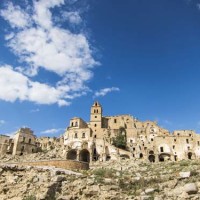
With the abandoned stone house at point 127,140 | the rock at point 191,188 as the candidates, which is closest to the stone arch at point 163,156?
the abandoned stone house at point 127,140

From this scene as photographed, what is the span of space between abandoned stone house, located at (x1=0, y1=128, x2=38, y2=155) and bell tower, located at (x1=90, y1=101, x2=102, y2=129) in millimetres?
18178

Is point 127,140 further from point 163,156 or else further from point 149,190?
point 149,190

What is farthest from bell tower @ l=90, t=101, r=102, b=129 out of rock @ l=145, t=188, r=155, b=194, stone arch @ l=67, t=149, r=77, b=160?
rock @ l=145, t=188, r=155, b=194

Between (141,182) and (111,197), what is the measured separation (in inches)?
158

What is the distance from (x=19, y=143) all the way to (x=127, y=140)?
97.5ft

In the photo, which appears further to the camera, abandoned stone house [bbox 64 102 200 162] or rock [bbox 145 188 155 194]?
abandoned stone house [bbox 64 102 200 162]

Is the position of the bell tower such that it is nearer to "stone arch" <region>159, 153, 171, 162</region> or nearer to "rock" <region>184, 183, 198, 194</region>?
"stone arch" <region>159, 153, 171, 162</region>

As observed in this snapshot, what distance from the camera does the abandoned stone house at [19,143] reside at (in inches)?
2854

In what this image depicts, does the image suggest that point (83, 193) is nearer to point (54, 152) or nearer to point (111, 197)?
point (111, 197)

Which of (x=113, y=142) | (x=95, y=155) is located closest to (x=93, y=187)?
(x=95, y=155)

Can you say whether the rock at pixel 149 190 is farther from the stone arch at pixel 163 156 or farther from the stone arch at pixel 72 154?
the stone arch at pixel 163 156

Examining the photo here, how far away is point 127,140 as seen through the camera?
270 ft

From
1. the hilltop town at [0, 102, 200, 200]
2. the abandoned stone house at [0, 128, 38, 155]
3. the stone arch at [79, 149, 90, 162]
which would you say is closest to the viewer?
the hilltop town at [0, 102, 200, 200]

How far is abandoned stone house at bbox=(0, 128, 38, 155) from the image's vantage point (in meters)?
72.5
